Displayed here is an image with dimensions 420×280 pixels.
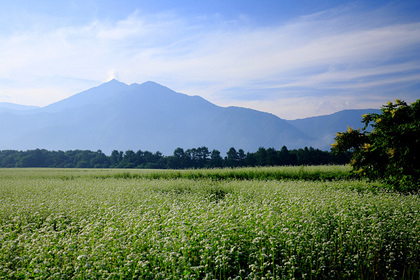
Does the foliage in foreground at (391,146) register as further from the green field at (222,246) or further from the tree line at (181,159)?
the tree line at (181,159)

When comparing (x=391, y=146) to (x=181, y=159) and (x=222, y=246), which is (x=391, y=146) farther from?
(x=181, y=159)

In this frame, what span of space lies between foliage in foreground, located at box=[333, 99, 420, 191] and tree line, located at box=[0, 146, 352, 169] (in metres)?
7.27

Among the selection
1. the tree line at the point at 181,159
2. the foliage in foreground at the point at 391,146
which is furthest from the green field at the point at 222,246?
the tree line at the point at 181,159

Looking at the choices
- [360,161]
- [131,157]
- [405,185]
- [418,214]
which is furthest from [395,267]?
[131,157]

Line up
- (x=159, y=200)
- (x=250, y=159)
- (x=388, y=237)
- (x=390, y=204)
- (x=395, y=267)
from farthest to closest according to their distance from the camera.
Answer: (x=250, y=159) → (x=159, y=200) → (x=390, y=204) → (x=388, y=237) → (x=395, y=267)

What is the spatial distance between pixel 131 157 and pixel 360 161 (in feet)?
156

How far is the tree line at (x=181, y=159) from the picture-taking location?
37531 mm

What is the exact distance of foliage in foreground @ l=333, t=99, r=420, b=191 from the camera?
11125 millimetres

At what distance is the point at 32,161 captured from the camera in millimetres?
62469

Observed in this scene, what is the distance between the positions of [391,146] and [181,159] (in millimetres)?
37724

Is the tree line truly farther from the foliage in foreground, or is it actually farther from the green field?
the green field

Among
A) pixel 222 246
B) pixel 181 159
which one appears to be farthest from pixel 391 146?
pixel 181 159

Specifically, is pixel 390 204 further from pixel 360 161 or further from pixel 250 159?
pixel 250 159

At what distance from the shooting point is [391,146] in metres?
11.5
